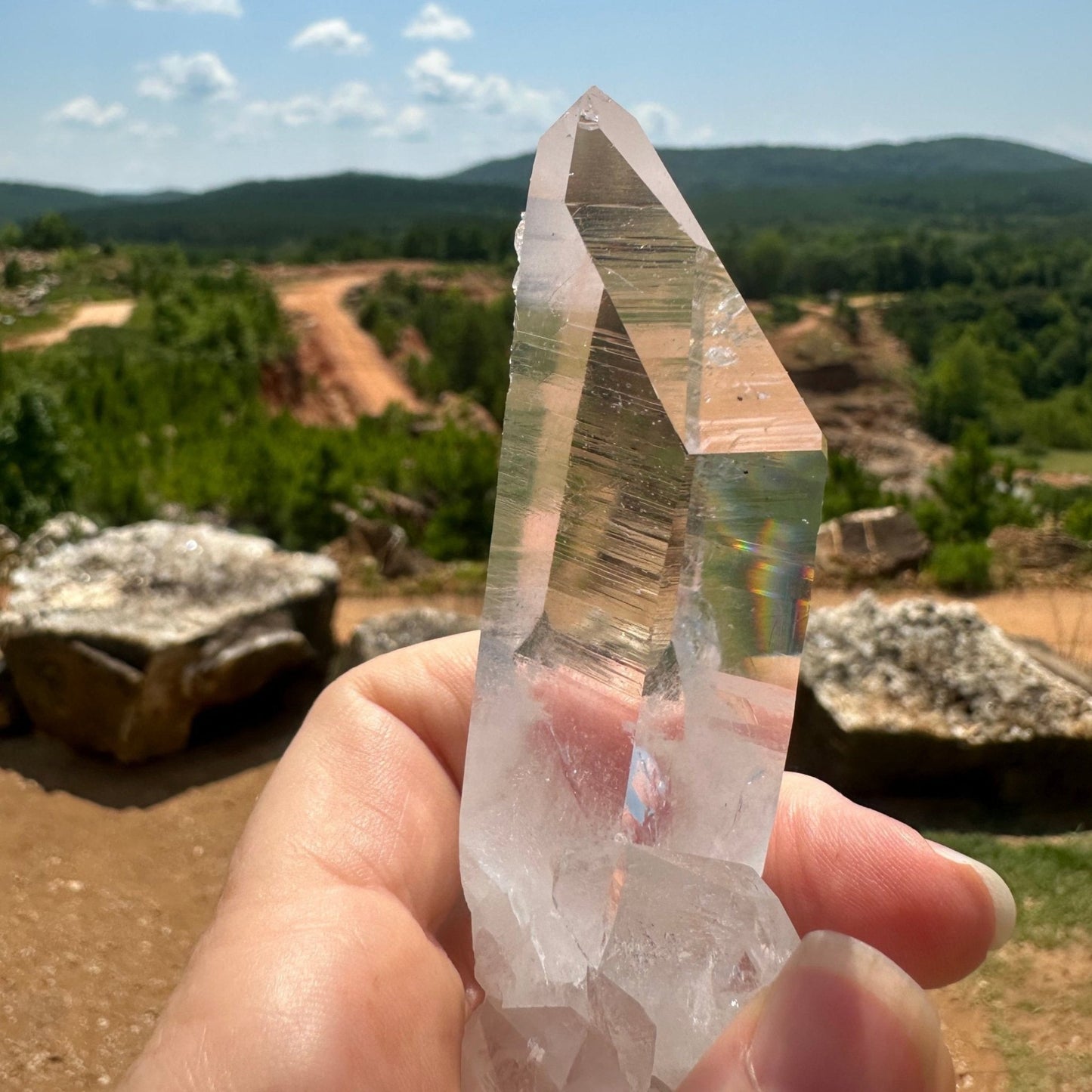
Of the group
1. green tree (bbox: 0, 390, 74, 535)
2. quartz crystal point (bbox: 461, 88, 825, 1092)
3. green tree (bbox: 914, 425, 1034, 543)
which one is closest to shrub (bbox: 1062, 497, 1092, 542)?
green tree (bbox: 914, 425, 1034, 543)

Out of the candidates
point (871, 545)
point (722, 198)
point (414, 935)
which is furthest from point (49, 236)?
point (722, 198)

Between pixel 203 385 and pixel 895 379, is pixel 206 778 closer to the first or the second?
pixel 203 385

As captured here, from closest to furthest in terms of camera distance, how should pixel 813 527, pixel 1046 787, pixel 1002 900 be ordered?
pixel 813 527 < pixel 1002 900 < pixel 1046 787

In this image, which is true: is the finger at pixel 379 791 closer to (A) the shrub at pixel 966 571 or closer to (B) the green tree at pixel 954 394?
(A) the shrub at pixel 966 571

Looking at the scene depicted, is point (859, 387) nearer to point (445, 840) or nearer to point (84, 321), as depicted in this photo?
point (84, 321)

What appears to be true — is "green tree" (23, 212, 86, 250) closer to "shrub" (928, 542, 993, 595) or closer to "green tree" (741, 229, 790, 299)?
"green tree" (741, 229, 790, 299)

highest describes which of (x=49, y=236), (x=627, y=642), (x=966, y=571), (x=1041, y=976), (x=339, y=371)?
(x=49, y=236)

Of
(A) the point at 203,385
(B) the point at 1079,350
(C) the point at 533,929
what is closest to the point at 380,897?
(C) the point at 533,929
